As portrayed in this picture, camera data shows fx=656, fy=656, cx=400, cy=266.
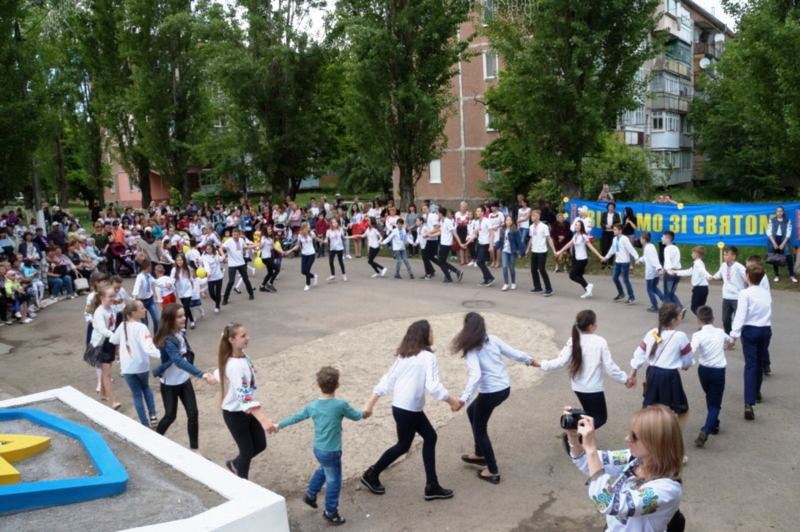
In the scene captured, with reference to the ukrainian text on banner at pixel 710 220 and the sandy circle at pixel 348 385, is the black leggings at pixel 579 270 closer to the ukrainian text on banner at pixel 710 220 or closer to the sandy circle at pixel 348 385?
the sandy circle at pixel 348 385

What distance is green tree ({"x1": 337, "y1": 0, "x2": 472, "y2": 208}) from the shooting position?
2255cm

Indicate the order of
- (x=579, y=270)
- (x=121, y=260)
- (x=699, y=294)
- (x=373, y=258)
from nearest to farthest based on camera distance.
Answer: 1. (x=699, y=294)
2. (x=579, y=270)
3. (x=373, y=258)
4. (x=121, y=260)

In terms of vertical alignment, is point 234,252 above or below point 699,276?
above

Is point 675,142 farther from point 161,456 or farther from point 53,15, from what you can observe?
point 161,456

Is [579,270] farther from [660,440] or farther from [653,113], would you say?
[653,113]

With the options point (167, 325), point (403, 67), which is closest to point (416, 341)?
point (167, 325)

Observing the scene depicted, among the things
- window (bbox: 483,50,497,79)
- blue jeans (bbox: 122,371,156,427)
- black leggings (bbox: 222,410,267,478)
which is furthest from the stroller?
window (bbox: 483,50,497,79)

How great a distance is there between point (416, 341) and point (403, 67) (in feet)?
61.8

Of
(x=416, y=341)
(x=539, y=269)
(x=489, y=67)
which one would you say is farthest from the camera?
(x=489, y=67)

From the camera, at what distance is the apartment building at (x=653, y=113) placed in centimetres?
3497

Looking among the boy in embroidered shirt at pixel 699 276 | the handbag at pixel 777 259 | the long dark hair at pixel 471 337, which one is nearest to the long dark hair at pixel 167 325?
the long dark hair at pixel 471 337

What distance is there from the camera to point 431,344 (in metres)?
6.15

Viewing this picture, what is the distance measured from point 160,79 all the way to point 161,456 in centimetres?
3157

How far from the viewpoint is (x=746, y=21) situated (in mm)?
16016
